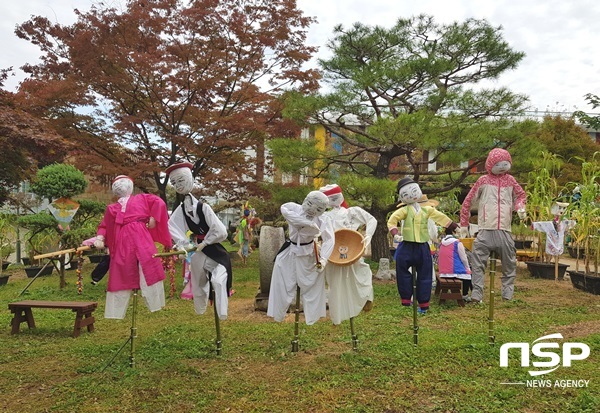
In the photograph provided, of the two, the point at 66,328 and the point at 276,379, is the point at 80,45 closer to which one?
the point at 66,328

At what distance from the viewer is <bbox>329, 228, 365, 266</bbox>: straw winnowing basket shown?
14.1 ft

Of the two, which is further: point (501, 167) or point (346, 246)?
point (501, 167)

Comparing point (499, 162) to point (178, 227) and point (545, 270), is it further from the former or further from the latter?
point (545, 270)

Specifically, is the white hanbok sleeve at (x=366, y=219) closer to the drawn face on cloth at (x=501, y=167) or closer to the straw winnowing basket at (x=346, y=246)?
the straw winnowing basket at (x=346, y=246)

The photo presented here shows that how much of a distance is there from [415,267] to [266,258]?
2.31 metres

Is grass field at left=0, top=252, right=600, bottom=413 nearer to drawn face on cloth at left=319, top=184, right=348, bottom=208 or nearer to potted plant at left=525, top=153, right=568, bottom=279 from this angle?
drawn face on cloth at left=319, top=184, right=348, bottom=208

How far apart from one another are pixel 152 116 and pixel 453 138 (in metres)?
5.86

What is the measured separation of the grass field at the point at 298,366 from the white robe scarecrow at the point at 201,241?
656 millimetres

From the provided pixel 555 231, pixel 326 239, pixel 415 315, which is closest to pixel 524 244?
pixel 555 231

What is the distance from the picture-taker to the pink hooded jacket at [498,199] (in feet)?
17.7

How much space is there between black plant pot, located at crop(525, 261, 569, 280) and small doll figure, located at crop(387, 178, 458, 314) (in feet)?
17.2

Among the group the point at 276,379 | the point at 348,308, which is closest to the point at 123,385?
the point at 276,379

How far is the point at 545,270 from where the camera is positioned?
883 centimetres

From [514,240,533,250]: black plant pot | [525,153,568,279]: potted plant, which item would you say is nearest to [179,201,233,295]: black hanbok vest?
[525,153,568,279]: potted plant
